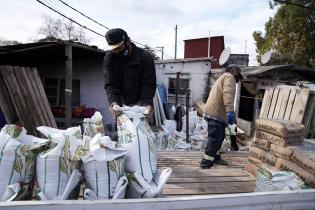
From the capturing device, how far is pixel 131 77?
11.2 feet

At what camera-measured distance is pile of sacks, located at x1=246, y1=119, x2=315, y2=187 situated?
110 inches

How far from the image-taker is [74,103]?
36.3 ft

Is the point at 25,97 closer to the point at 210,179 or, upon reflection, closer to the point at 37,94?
the point at 37,94

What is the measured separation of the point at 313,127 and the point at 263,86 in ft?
15.0

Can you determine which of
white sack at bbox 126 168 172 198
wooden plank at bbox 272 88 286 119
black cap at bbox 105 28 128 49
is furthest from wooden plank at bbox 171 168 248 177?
wooden plank at bbox 272 88 286 119

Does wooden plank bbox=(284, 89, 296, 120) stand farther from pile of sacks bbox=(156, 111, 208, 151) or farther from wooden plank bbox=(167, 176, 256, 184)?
wooden plank bbox=(167, 176, 256, 184)

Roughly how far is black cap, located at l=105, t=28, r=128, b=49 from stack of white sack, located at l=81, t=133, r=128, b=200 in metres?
1.18

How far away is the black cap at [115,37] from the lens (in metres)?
2.99

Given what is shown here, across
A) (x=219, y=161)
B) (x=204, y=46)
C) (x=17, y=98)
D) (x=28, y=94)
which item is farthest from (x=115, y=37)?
(x=204, y=46)

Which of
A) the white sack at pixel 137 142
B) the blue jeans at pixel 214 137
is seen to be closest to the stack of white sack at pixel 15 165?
the white sack at pixel 137 142

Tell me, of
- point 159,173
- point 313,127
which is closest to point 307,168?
point 159,173

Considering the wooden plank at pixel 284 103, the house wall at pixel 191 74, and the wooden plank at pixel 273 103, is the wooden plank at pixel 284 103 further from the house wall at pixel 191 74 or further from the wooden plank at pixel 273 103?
the house wall at pixel 191 74

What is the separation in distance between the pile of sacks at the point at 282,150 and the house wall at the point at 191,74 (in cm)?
1277

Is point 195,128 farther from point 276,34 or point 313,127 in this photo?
point 276,34
